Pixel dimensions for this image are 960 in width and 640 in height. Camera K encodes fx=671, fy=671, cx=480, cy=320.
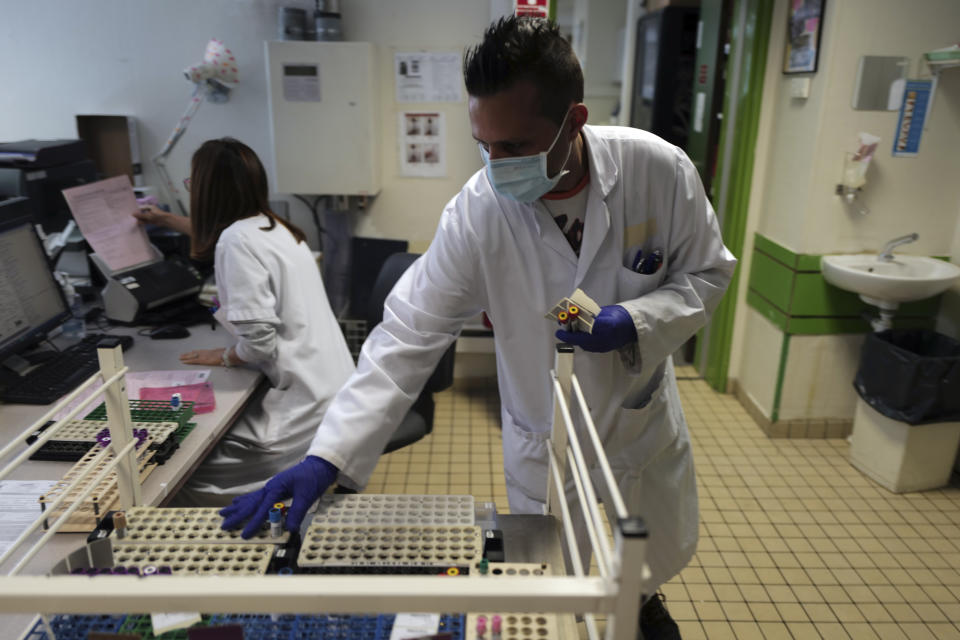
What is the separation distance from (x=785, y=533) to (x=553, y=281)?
5.52 feet

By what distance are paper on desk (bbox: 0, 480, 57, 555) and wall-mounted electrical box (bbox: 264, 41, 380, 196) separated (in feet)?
6.85

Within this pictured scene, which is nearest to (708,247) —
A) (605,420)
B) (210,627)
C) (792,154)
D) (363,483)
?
(605,420)

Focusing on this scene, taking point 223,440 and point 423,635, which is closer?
point 423,635

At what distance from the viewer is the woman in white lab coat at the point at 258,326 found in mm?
1977

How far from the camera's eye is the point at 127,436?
3.67ft

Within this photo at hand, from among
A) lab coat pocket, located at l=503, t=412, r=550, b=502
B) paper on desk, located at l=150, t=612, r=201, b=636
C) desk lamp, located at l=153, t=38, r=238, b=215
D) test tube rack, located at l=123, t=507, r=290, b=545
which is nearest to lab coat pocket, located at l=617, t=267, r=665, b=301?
lab coat pocket, located at l=503, t=412, r=550, b=502

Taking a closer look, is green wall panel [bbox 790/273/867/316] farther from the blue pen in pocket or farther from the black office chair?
the blue pen in pocket

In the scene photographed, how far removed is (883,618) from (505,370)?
1.52 metres

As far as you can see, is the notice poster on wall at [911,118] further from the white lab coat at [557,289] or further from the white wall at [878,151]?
the white lab coat at [557,289]

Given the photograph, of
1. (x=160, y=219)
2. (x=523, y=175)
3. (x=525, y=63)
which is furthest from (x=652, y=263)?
(x=160, y=219)

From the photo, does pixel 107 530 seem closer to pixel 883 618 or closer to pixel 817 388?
pixel 883 618

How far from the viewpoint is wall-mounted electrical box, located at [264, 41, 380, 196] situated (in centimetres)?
305

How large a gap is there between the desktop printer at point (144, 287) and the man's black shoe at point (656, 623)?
1925 millimetres

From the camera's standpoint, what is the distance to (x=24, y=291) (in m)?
1.98
